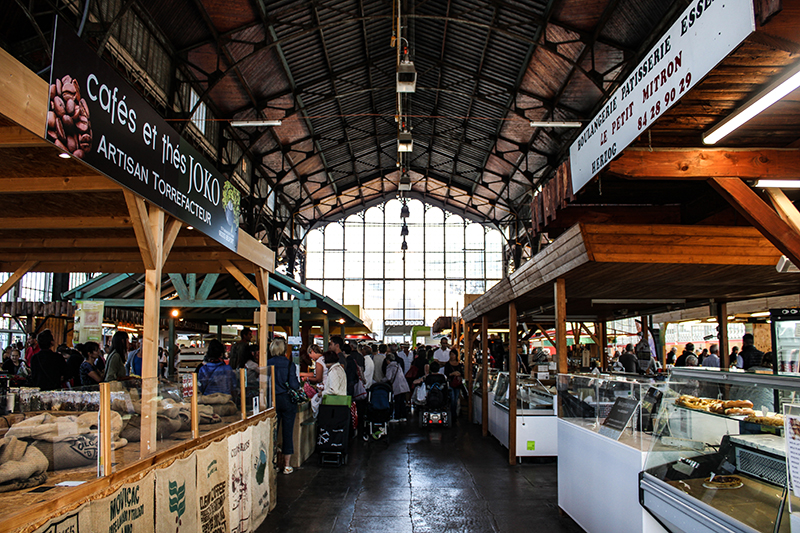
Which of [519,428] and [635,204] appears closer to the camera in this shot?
[635,204]

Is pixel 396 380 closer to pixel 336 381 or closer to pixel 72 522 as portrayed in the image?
pixel 336 381

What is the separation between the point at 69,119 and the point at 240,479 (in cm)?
318

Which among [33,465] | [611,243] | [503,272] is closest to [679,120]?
[611,243]

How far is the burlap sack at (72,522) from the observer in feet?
7.61

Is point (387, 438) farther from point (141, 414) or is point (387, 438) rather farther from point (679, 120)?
point (679, 120)

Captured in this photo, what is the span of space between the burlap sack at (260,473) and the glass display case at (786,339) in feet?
18.6

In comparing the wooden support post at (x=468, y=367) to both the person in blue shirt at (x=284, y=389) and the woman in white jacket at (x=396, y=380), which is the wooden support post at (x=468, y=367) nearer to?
Answer: the woman in white jacket at (x=396, y=380)

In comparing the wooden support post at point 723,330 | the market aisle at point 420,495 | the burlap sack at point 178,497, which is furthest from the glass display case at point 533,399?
the burlap sack at point 178,497

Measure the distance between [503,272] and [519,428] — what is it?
87.2 feet

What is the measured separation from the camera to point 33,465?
2670 millimetres

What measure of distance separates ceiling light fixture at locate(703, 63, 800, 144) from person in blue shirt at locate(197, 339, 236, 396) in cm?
429

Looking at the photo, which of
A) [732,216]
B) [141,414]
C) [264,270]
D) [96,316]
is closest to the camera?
[141,414]

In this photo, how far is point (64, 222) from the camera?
4.95 m

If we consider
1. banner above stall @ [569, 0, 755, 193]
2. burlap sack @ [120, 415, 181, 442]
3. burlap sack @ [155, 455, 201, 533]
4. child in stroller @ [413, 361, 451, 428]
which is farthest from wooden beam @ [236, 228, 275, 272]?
child in stroller @ [413, 361, 451, 428]
